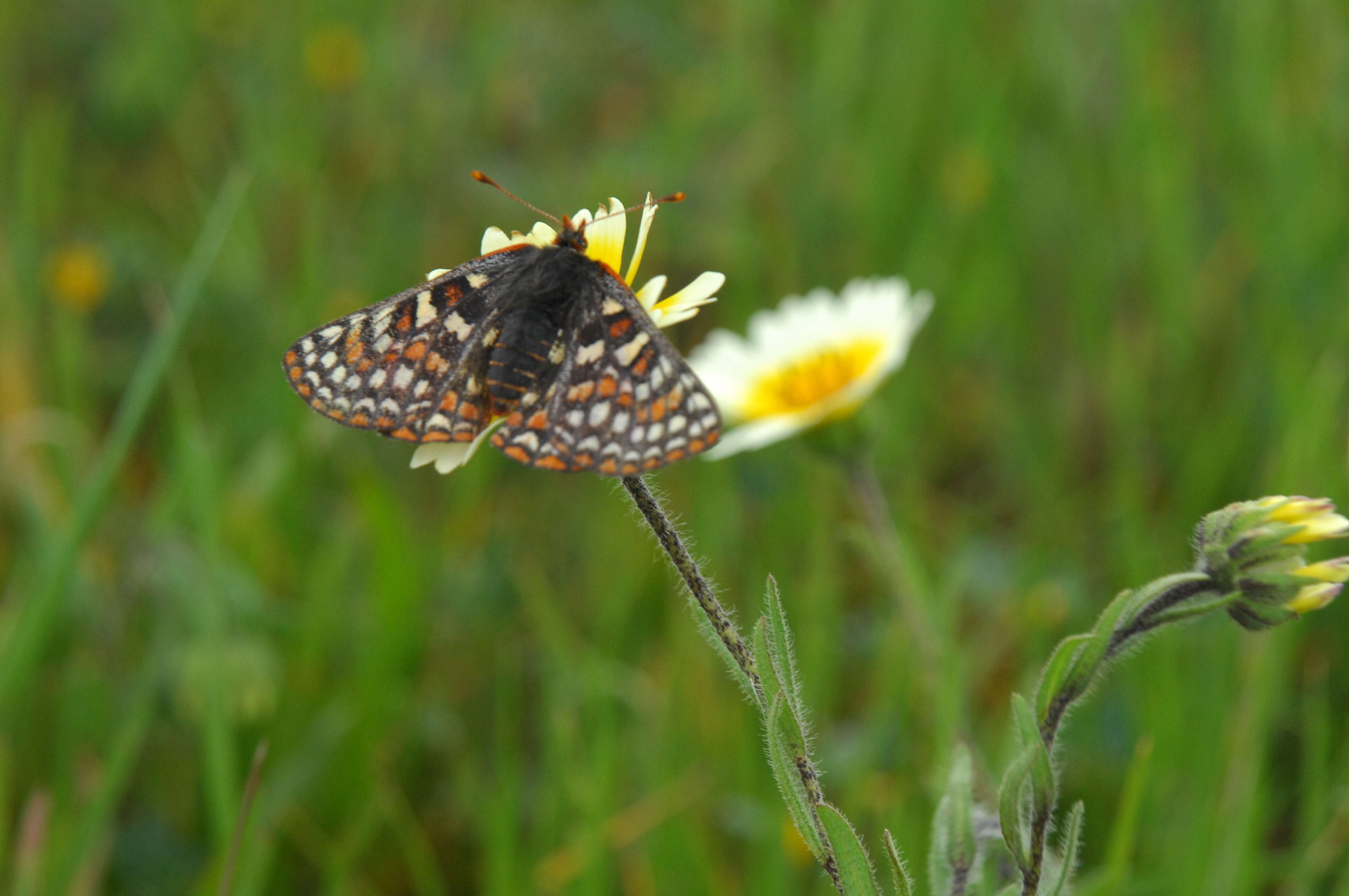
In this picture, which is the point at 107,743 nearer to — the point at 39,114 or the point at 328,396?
the point at 328,396

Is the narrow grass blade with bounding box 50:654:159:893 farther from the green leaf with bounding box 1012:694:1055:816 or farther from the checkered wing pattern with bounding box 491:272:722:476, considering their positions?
the green leaf with bounding box 1012:694:1055:816

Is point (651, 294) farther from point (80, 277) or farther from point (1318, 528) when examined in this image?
point (80, 277)

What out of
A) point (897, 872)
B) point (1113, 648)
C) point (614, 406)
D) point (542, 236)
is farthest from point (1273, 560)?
point (542, 236)

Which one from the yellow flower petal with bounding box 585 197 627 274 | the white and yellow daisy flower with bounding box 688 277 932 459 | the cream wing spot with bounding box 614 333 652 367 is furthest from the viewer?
the white and yellow daisy flower with bounding box 688 277 932 459

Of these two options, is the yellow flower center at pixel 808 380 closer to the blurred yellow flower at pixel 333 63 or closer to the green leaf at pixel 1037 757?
the green leaf at pixel 1037 757

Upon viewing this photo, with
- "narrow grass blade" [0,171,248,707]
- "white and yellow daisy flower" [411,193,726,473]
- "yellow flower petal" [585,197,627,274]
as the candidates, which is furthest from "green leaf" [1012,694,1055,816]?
"narrow grass blade" [0,171,248,707]

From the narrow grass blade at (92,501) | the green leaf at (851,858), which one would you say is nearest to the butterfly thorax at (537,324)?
the green leaf at (851,858)
